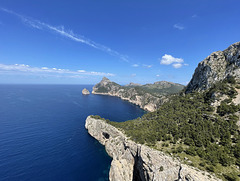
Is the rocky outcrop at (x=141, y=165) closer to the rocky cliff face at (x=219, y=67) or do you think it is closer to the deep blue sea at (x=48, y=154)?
the deep blue sea at (x=48, y=154)

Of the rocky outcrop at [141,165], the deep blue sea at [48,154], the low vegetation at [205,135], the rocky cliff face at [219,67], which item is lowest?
the deep blue sea at [48,154]

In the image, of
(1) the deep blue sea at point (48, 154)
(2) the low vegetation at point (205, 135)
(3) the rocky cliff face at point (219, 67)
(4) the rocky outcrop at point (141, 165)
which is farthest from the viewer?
(3) the rocky cliff face at point (219, 67)

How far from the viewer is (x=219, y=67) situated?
68.1 metres

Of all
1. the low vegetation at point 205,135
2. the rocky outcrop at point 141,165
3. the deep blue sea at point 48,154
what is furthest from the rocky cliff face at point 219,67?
the deep blue sea at point 48,154

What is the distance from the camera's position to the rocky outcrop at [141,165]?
28628 mm

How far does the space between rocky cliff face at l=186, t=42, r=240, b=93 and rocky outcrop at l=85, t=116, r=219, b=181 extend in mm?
60957

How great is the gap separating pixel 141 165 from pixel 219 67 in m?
79.2

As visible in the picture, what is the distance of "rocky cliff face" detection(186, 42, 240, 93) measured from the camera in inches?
2367

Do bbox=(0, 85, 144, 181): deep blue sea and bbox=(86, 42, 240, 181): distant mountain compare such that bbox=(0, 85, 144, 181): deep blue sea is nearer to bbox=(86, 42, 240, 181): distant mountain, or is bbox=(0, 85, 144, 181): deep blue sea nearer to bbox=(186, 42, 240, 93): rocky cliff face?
bbox=(86, 42, 240, 181): distant mountain

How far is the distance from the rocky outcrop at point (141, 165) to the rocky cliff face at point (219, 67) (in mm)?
60957

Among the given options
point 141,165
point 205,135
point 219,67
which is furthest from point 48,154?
point 219,67

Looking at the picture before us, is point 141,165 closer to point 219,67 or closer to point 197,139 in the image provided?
point 197,139

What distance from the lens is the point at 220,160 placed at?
30.5 m

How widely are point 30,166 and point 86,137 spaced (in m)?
34.2
